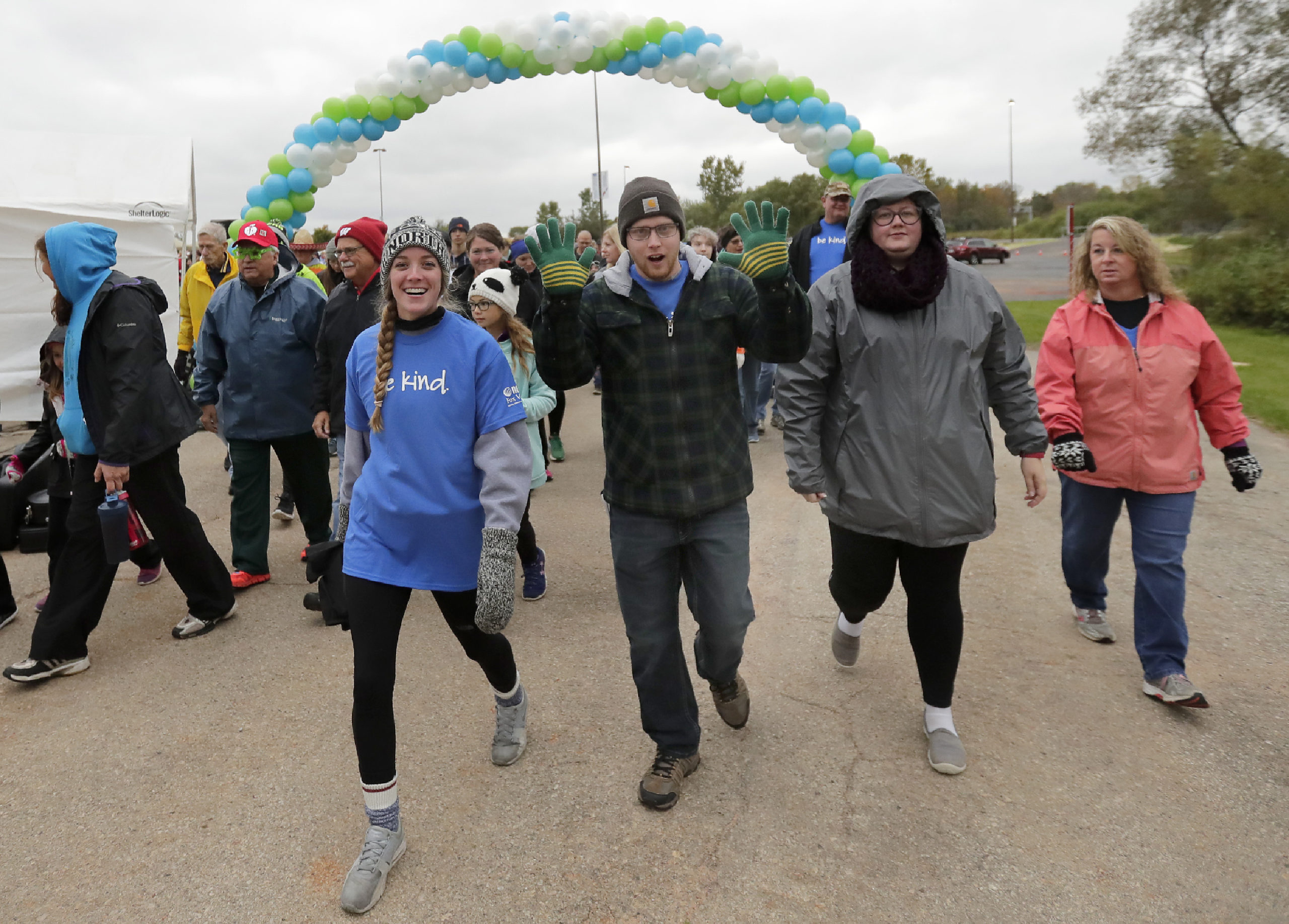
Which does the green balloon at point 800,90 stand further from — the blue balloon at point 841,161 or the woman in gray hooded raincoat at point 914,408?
the woman in gray hooded raincoat at point 914,408

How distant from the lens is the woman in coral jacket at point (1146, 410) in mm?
3551

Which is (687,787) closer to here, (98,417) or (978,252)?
(98,417)

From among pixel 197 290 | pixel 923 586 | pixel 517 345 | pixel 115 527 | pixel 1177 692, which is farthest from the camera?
pixel 197 290

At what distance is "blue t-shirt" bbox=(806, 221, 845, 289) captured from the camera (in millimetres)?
7184

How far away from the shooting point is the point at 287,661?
425cm

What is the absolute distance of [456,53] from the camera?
8508mm

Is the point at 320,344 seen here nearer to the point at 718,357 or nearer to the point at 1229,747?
the point at 718,357

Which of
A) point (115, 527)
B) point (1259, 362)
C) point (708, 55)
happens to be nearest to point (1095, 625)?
point (115, 527)

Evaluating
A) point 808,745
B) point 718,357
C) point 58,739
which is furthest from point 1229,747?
point 58,739

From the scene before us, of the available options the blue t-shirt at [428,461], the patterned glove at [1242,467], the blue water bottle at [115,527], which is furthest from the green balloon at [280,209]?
the patterned glove at [1242,467]

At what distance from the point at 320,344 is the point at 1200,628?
15.3 ft

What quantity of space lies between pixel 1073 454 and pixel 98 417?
4298 millimetres

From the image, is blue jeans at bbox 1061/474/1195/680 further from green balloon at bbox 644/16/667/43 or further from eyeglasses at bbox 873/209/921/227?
green balloon at bbox 644/16/667/43

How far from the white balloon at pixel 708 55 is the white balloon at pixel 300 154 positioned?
387cm
